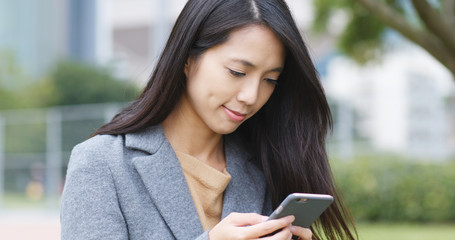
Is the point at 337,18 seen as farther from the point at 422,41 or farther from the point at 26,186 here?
the point at 26,186

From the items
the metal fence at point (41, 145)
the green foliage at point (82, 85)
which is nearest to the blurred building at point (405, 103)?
the metal fence at point (41, 145)

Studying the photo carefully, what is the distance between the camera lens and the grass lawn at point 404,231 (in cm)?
971

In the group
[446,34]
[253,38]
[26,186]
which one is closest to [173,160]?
[253,38]

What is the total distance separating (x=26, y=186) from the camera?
14.6m

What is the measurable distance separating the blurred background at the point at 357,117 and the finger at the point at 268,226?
2884 mm

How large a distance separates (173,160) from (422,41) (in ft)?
9.87

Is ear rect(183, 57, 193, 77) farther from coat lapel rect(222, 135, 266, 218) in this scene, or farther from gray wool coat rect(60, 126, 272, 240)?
coat lapel rect(222, 135, 266, 218)

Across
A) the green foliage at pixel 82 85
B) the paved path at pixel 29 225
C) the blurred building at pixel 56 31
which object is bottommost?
the paved path at pixel 29 225

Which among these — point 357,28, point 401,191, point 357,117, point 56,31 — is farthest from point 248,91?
point 56,31

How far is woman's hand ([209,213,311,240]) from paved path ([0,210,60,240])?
7996 millimetres

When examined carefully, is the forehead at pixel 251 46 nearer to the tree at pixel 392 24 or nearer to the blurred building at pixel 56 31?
the tree at pixel 392 24

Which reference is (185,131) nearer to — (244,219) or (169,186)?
(169,186)

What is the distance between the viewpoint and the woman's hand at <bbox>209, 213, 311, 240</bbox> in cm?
179

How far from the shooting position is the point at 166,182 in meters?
2.09
